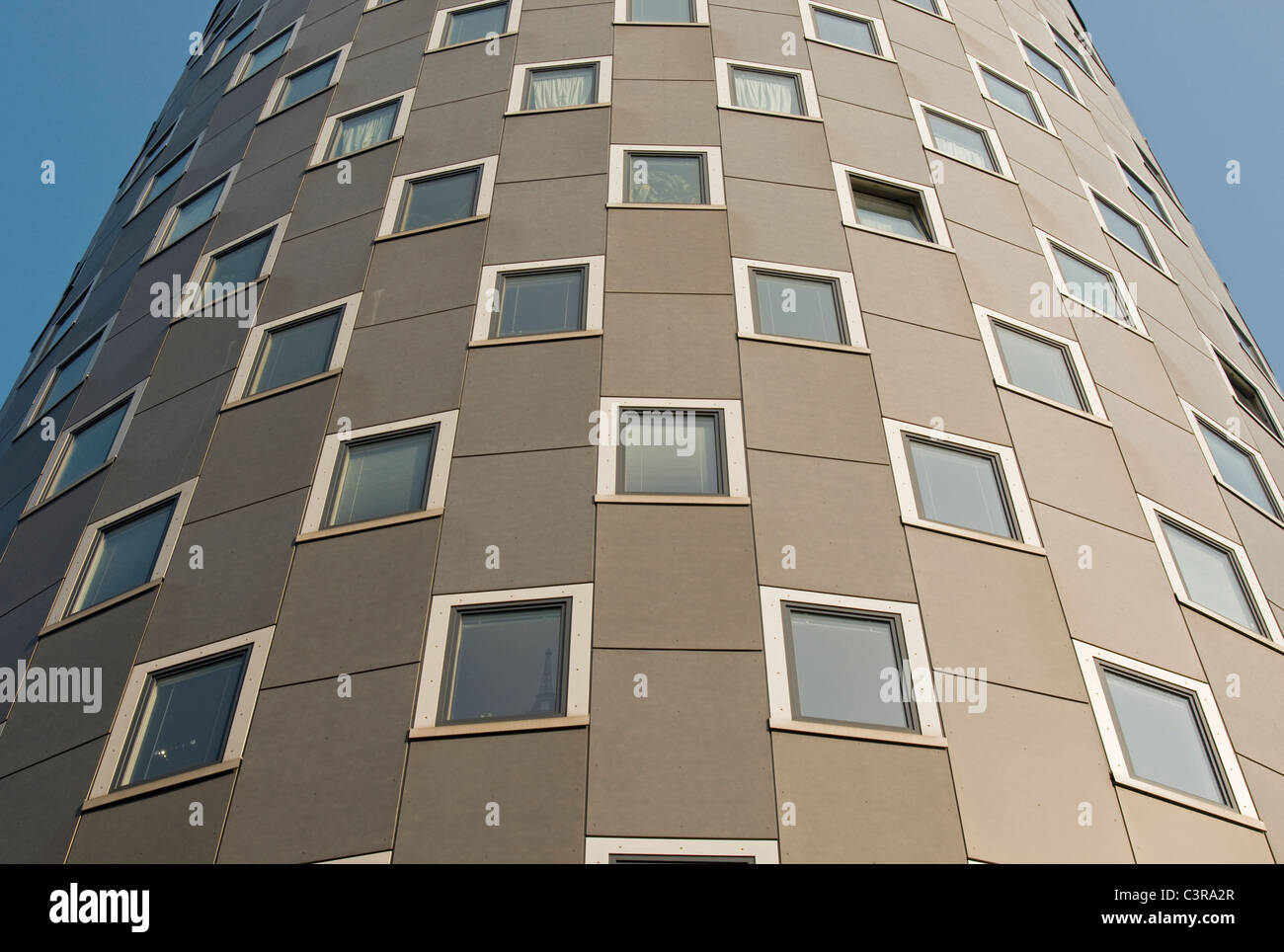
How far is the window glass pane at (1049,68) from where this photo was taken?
29.3m

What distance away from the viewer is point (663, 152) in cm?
2098

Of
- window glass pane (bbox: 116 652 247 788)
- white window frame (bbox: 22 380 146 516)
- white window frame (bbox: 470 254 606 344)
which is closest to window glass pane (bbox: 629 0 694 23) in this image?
white window frame (bbox: 470 254 606 344)

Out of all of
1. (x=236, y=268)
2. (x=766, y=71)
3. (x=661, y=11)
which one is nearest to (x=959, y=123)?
(x=766, y=71)

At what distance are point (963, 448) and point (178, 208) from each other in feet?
64.7

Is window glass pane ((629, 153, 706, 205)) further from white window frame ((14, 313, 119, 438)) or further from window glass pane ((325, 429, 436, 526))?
white window frame ((14, 313, 119, 438))

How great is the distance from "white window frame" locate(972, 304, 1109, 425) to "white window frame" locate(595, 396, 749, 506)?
491 cm

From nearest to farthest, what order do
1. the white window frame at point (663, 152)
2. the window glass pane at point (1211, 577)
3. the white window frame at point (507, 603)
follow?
the white window frame at point (507, 603), the window glass pane at point (1211, 577), the white window frame at point (663, 152)

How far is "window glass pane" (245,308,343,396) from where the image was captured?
62.1 feet

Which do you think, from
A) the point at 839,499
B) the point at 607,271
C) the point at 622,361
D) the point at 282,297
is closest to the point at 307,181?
the point at 282,297

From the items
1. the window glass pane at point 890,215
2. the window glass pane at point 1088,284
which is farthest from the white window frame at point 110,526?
the window glass pane at point 1088,284

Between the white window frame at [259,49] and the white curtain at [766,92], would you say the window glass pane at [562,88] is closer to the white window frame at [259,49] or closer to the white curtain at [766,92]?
the white curtain at [766,92]

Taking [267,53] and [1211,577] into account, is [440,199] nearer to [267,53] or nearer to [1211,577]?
[267,53]

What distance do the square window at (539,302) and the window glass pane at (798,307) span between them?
2.98 metres

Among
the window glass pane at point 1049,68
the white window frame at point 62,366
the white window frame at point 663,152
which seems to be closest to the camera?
the white window frame at point 663,152
